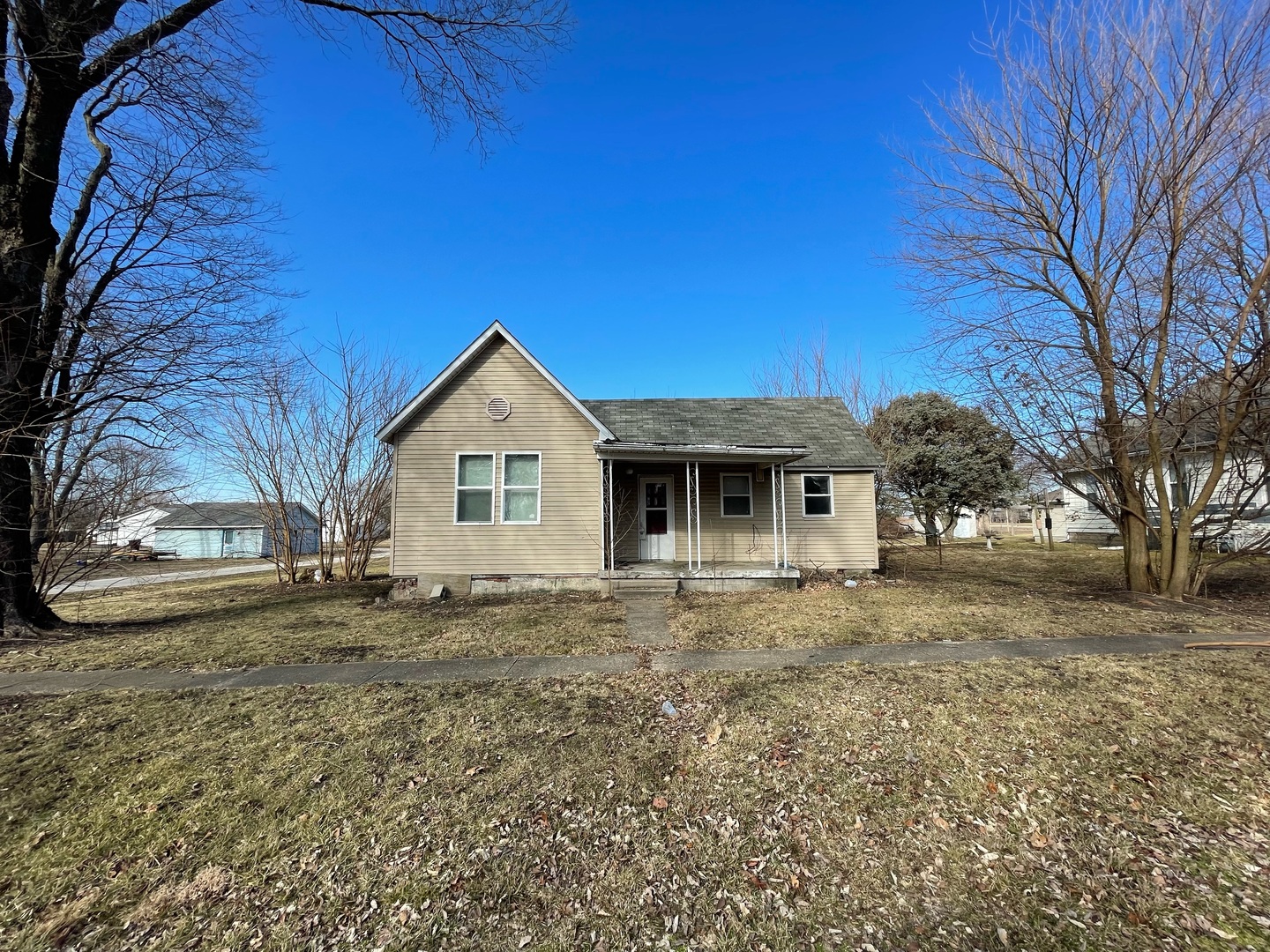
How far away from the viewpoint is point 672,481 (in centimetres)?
1382

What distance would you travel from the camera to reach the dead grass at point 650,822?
257cm

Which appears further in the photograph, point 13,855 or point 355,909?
point 13,855

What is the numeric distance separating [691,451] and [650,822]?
28.2ft

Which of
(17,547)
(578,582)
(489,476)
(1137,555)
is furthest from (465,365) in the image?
(1137,555)

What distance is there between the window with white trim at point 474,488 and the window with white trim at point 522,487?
33 cm

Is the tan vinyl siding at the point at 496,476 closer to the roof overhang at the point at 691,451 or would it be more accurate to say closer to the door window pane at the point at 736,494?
the roof overhang at the point at 691,451

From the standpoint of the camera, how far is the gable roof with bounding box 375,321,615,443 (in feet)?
38.8

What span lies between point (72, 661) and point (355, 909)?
702 cm

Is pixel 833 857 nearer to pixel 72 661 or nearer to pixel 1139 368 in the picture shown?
pixel 72 661

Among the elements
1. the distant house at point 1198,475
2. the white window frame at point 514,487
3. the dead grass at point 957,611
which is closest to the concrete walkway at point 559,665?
the dead grass at point 957,611

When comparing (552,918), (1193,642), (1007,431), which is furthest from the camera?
(1007,431)

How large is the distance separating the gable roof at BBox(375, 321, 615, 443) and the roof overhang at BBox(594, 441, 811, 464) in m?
0.42

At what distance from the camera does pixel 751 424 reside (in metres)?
15.1

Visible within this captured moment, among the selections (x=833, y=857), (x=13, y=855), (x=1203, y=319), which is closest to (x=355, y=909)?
(x=13, y=855)
